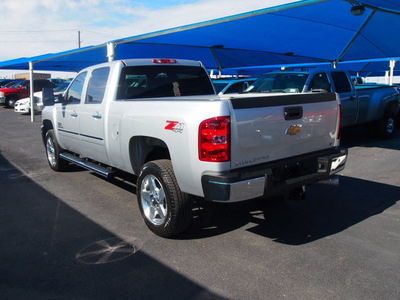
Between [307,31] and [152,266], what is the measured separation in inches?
318

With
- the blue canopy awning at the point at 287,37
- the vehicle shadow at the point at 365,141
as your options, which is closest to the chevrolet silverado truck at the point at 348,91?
the vehicle shadow at the point at 365,141

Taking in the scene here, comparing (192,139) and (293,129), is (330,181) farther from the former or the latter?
(192,139)

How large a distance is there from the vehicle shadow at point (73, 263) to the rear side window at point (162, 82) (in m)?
1.84

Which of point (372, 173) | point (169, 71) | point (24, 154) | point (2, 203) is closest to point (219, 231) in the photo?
point (169, 71)

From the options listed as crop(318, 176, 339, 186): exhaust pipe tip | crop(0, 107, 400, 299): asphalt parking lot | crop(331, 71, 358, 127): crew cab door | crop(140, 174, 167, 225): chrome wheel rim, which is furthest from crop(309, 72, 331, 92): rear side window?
crop(140, 174, 167, 225): chrome wheel rim

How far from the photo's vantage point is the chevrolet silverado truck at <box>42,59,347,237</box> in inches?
128

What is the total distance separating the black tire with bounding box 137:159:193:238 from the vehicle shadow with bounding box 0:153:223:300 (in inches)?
12.8

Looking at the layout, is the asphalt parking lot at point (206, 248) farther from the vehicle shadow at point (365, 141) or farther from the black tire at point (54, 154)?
the vehicle shadow at point (365, 141)

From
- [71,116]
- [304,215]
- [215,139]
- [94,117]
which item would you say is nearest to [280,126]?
[215,139]

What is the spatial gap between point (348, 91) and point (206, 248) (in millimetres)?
6914

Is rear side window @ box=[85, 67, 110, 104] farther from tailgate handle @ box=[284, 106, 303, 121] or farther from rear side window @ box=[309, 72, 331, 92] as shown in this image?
rear side window @ box=[309, 72, 331, 92]

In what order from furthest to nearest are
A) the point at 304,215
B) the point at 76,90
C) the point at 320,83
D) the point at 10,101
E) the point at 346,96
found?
1. the point at 10,101
2. the point at 346,96
3. the point at 320,83
4. the point at 76,90
5. the point at 304,215

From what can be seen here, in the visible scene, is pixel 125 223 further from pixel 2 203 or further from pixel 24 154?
pixel 24 154

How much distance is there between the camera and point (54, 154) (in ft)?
22.8
